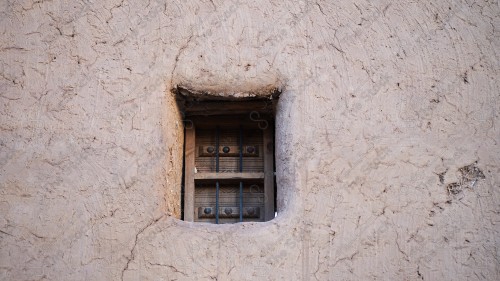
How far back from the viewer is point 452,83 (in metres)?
2.56

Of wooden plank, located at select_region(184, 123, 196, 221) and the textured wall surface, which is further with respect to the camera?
wooden plank, located at select_region(184, 123, 196, 221)

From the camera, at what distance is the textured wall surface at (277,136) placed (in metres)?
2.36

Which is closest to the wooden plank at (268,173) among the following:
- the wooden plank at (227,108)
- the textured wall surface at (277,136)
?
the wooden plank at (227,108)

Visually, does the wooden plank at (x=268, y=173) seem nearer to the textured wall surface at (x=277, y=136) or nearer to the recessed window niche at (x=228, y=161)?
the recessed window niche at (x=228, y=161)

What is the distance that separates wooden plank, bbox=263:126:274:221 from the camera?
2.75 meters

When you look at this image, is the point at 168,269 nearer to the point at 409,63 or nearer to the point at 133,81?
the point at 133,81

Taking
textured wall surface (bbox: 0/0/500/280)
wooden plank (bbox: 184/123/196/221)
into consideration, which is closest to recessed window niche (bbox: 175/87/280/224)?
wooden plank (bbox: 184/123/196/221)

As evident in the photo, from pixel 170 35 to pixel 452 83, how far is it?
115 centimetres

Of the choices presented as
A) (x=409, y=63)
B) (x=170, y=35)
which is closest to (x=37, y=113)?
(x=170, y=35)

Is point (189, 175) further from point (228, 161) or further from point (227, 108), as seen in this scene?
point (227, 108)

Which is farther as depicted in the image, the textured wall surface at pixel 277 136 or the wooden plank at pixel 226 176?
the wooden plank at pixel 226 176

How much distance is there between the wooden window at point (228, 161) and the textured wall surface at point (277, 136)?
5.4 inches

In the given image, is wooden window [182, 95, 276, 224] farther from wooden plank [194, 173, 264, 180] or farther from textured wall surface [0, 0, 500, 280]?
textured wall surface [0, 0, 500, 280]

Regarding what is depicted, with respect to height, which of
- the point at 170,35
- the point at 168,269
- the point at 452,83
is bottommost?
the point at 168,269
